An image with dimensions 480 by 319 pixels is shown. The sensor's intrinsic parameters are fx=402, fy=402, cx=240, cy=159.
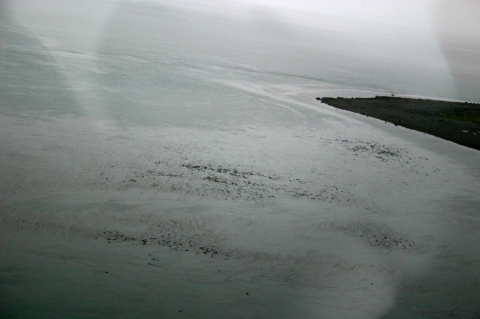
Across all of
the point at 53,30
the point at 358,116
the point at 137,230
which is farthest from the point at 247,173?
the point at 53,30

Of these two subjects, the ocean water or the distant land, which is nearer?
the ocean water

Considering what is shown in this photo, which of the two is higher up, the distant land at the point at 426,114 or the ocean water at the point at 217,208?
the distant land at the point at 426,114

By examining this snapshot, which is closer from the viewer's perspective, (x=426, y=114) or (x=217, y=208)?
(x=217, y=208)

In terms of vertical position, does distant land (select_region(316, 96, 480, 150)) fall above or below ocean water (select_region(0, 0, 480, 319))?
above

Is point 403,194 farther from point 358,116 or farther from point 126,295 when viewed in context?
point 358,116

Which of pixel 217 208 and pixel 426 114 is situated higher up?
pixel 426 114
